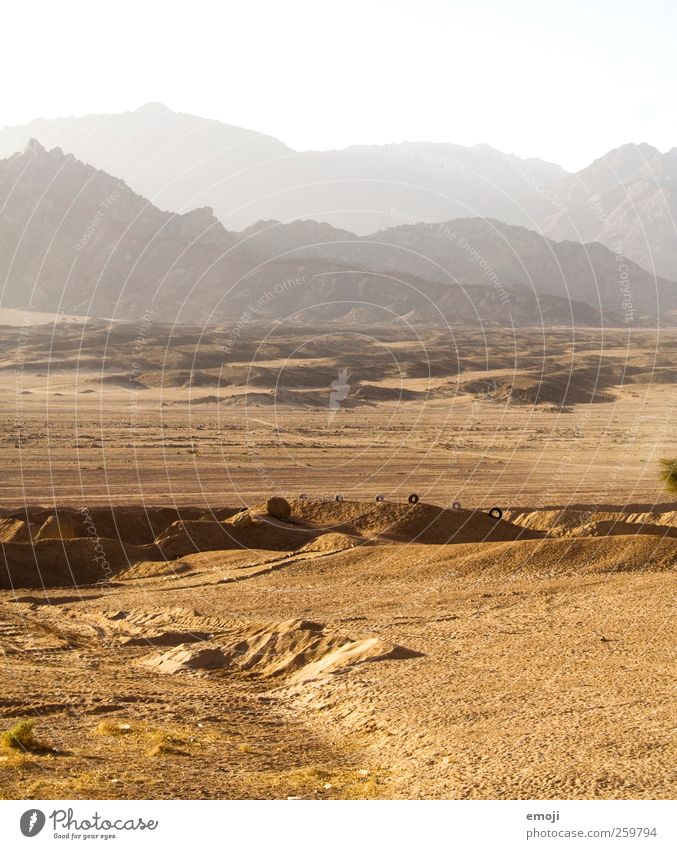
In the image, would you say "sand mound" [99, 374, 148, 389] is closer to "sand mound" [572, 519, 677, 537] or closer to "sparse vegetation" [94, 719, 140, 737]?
"sand mound" [572, 519, 677, 537]

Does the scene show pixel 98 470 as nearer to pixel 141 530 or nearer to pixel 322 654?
pixel 141 530

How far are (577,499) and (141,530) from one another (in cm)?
2201

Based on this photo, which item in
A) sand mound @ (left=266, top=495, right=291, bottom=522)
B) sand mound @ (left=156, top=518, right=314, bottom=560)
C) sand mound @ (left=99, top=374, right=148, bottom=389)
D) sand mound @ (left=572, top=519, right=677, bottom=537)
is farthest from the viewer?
sand mound @ (left=99, top=374, right=148, bottom=389)

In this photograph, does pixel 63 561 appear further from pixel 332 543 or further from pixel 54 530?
pixel 332 543

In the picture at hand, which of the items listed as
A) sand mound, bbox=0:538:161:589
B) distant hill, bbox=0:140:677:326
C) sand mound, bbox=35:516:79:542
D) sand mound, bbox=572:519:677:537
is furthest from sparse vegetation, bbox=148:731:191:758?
distant hill, bbox=0:140:677:326

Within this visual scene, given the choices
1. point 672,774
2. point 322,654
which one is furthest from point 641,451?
point 672,774

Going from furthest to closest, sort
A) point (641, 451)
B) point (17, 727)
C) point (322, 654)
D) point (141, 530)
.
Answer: point (641, 451), point (141, 530), point (322, 654), point (17, 727)

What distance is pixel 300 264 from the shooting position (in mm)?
175250

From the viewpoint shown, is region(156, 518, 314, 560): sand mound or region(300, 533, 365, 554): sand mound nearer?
region(300, 533, 365, 554): sand mound
